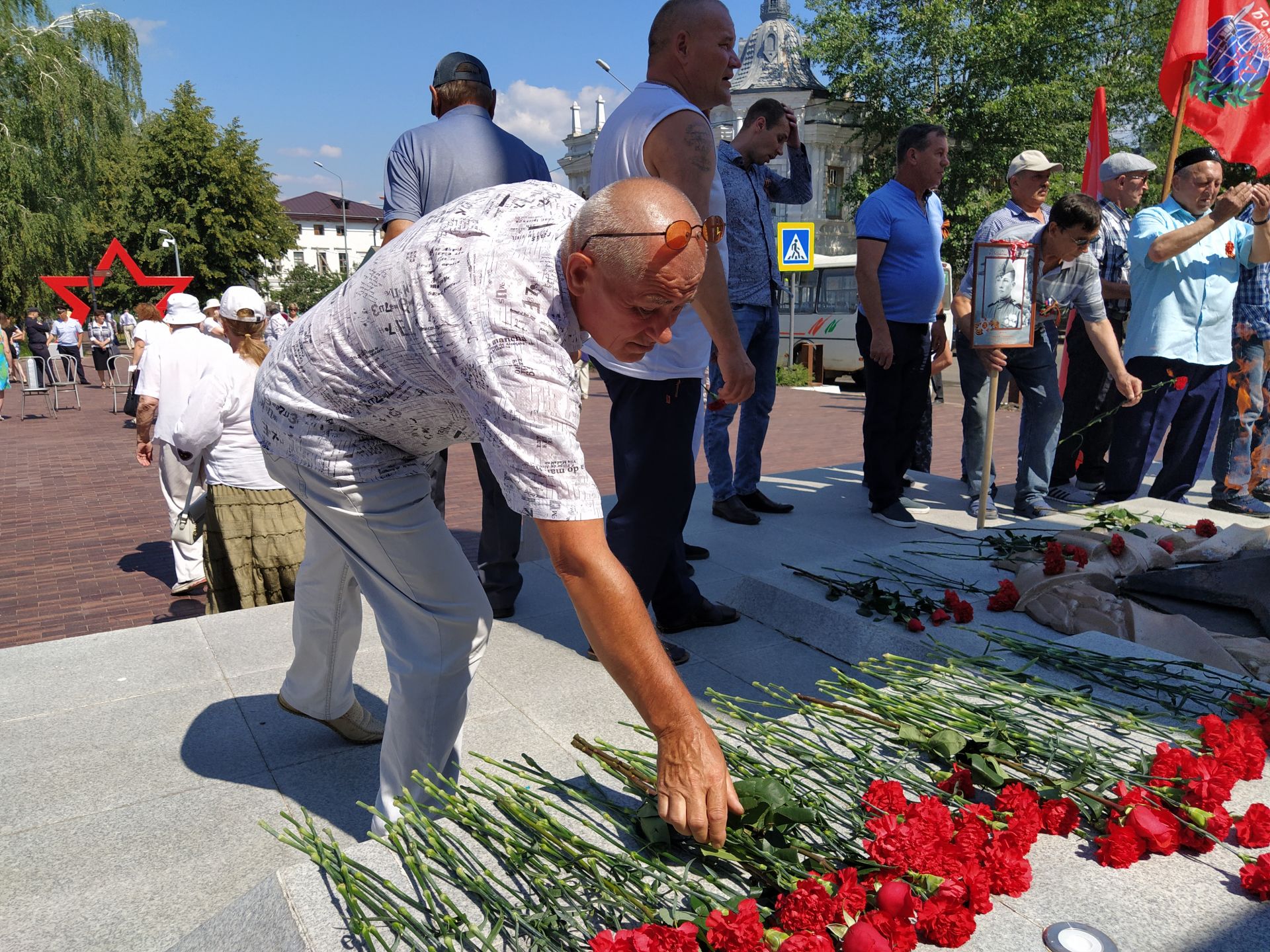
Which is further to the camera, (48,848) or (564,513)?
(48,848)

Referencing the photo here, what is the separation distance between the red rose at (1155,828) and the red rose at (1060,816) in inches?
4.2

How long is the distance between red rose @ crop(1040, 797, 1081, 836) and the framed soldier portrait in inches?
148

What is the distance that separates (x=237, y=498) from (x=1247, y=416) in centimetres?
628

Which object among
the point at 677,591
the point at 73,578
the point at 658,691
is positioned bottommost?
the point at 73,578

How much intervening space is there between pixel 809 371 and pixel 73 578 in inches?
645

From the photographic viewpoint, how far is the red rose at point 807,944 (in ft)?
4.94

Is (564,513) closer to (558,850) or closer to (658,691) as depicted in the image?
(658,691)

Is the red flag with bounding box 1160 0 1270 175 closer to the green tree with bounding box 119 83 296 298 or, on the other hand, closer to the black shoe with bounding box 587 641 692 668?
the black shoe with bounding box 587 641 692 668

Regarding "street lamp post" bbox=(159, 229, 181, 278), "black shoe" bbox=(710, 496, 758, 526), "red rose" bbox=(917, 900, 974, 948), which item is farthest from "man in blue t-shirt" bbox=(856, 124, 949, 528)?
"street lamp post" bbox=(159, 229, 181, 278)

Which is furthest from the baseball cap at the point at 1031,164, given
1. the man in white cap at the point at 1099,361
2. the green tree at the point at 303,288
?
the green tree at the point at 303,288

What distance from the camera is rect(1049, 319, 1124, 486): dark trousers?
670cm

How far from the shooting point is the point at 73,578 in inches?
253

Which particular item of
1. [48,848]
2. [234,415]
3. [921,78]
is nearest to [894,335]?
[234,415]

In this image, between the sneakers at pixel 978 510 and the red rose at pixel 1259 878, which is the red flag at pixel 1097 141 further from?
the red rose at pixel 1259 878
